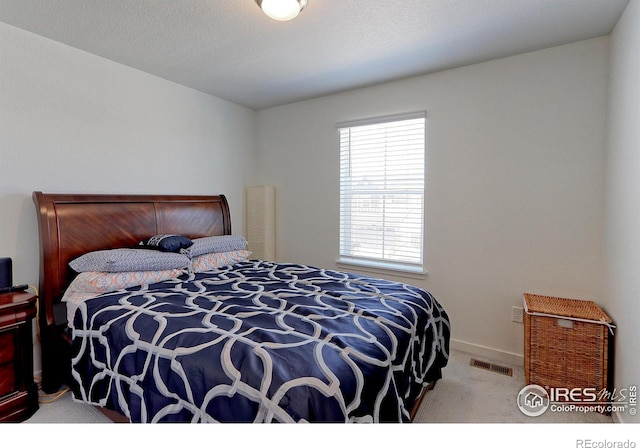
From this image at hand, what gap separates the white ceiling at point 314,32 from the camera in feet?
6.28

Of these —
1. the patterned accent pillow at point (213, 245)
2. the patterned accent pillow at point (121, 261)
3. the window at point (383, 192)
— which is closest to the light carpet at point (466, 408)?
the patterned accent pillow at point (121, 261)

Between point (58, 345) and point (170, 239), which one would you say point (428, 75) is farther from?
point (58, 345)

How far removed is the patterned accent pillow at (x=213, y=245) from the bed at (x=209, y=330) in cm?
1

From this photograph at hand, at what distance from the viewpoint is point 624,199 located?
1831mm

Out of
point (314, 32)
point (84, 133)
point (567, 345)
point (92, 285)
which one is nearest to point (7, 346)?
point (92, 285)

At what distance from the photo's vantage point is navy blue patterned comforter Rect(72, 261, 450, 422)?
117 centimetres

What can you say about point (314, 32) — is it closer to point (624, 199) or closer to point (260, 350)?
point (260, 350)

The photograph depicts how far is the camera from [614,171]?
2037mm

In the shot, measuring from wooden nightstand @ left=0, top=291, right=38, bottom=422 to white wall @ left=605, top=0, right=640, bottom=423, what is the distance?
3269 millimetres

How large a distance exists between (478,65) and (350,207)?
1.69 meters

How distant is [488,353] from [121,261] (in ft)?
9.61
